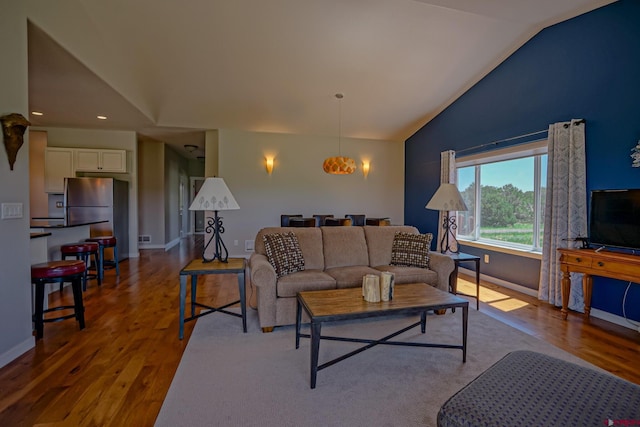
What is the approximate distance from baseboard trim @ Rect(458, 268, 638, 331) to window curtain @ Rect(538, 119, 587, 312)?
0.53ft

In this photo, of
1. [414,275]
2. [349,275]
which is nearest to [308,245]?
[349,275]

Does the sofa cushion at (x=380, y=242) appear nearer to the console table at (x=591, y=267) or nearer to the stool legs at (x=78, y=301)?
the console table at (x=591, y=267)

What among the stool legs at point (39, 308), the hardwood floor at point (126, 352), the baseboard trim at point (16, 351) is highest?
the stool legs at point (39, 308)

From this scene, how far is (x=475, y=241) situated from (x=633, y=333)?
2.47 m

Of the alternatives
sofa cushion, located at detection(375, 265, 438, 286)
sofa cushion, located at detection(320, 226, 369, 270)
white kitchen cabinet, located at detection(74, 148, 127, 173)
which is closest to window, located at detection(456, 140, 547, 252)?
sofa cushion, located at detection(375, 265, 438, 286)

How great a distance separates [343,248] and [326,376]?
165 cm

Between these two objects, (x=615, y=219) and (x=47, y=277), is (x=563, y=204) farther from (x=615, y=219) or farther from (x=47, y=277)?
(x=47, y=277)

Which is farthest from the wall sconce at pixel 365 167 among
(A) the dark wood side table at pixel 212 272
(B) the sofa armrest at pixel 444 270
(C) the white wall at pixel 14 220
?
(C) the white wall at pixel 14 220

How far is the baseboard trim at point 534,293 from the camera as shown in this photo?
301 cm

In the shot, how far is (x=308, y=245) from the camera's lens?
345 centimetres

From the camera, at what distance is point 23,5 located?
94.4 inches

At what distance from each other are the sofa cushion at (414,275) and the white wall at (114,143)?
5.72 meters

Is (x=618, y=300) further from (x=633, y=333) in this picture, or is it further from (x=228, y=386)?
(x=228, y=386)

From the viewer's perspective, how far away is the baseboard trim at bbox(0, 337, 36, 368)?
2170mm
